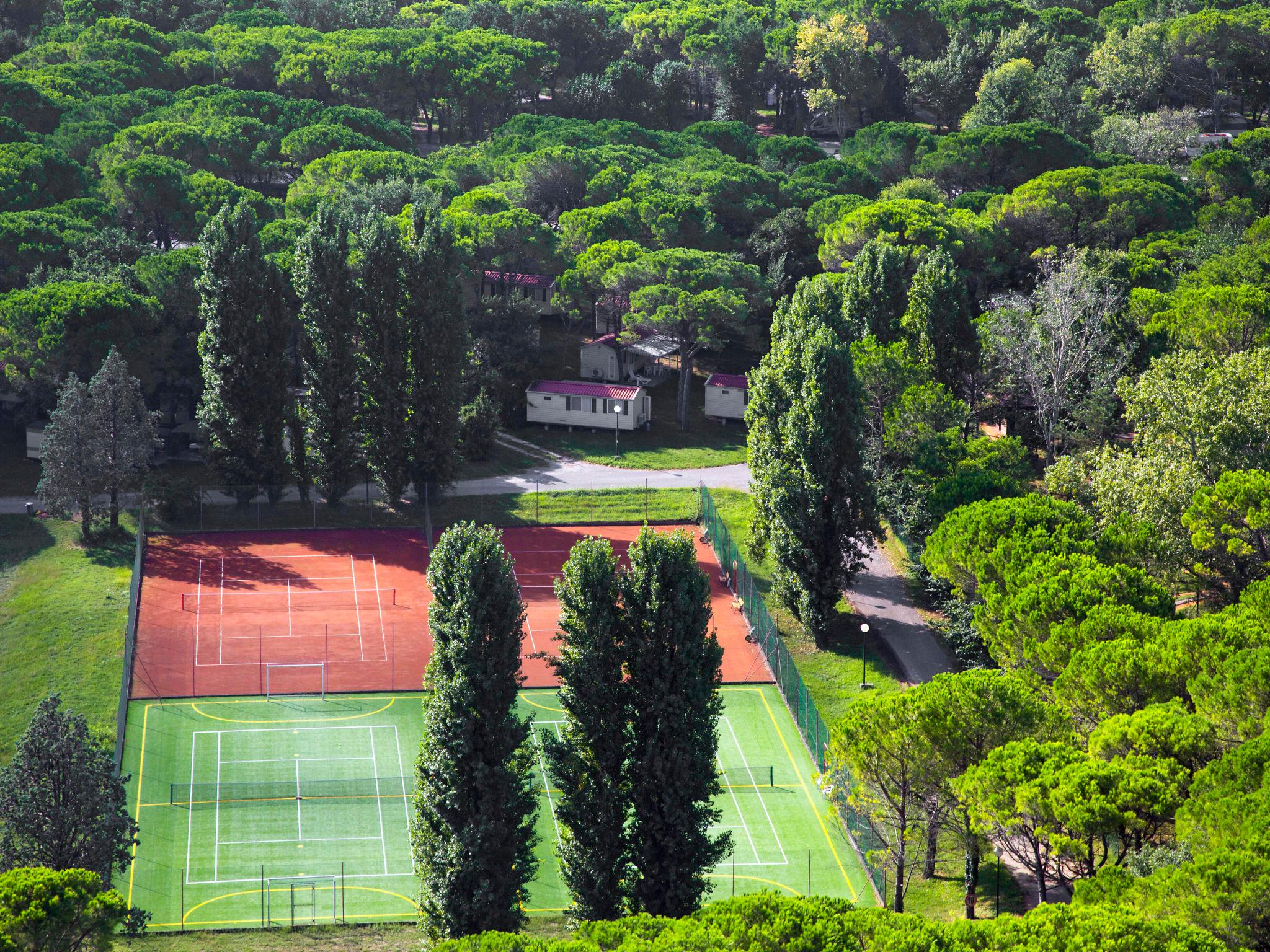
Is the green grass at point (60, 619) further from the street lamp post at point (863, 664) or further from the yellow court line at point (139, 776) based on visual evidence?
the street lamp post at point (863, 664)

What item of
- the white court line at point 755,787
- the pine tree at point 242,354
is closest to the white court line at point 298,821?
the white court line at point 755,787

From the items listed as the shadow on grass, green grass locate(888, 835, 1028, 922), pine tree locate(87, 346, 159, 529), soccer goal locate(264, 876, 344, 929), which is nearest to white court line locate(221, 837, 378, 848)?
soccer goal locate(264, 876, 344, 929)

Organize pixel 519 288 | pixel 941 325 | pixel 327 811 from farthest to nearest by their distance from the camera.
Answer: pixel 519 288
pixel 941 325
pixel 327 811

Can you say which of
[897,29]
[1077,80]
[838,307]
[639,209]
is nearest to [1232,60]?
[1077,80]

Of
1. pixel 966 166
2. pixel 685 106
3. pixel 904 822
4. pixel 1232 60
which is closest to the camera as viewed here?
pixel 904 822

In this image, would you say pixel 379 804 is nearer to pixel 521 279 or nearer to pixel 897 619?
pixel 897 619

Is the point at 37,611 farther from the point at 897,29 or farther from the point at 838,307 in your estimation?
the point at 897,29

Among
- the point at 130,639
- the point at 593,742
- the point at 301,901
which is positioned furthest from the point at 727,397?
the point at 301,901

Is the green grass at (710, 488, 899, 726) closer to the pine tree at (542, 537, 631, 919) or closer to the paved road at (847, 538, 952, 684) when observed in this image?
the paved road at (847, 538, 952, 684)
